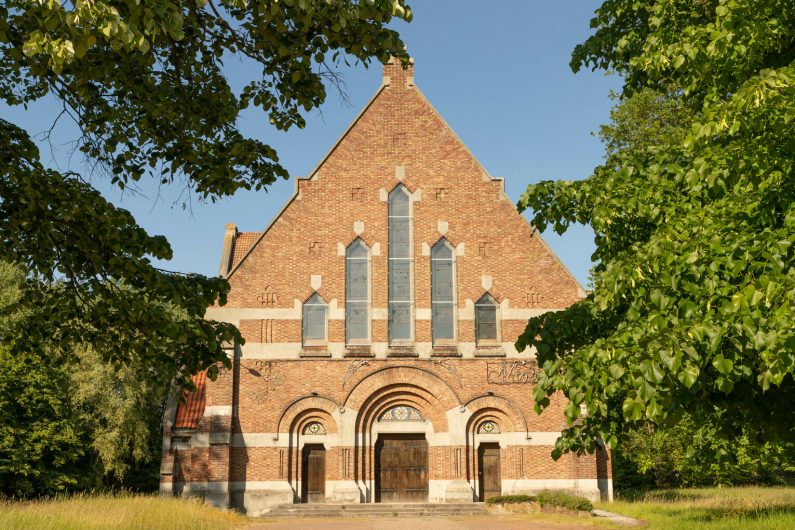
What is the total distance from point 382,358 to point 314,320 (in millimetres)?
2354

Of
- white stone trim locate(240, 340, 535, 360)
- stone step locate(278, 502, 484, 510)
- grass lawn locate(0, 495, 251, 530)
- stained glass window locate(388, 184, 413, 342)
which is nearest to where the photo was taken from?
grass lawn locate(0, 495, 251, 530)

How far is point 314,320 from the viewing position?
952 inches

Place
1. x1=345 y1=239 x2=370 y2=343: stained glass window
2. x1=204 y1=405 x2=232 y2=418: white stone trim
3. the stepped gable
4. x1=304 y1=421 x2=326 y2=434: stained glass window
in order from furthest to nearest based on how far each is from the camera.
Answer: the stepped gable → x1=345 y1=239 x2=370 y2=343: stained glass window → x1=304 y1=421 x2=326 y2=434: stained glass window → x1=204 y1=405 x2=232 y2=418: white stone trim

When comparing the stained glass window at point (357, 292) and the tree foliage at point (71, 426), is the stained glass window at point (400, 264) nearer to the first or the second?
the stained glass window at point (357, 292)

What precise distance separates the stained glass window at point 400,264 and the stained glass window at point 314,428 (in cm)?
326

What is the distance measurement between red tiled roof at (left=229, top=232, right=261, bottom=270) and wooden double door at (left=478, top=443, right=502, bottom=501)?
13535mm

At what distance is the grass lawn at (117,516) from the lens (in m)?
14.2

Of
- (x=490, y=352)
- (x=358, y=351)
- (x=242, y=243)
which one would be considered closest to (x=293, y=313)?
(x=358, y=351)

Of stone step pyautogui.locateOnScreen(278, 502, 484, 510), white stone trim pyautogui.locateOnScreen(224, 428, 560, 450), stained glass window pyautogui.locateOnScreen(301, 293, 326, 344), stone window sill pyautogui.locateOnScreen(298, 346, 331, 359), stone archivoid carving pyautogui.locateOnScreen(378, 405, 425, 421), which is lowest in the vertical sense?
stone step pyautogui.locateOnScreen(278, 502, 484, 510)

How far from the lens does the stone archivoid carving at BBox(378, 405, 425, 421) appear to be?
2393cm

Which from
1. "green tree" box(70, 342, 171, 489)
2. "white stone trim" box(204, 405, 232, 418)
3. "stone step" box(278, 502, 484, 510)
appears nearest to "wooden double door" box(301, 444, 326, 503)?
"stone step" box(278, 502, 484, 510)

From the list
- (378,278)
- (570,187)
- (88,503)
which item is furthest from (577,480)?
(570,187)

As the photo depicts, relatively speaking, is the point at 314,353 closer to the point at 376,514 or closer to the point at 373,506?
the point at 373,506

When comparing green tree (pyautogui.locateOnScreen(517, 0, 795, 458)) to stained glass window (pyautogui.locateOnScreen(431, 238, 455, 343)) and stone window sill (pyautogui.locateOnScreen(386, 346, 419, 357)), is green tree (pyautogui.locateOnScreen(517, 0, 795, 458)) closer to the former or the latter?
stone window sill (pyautogui.locateOnScreen(386, 346, 419, 357))
